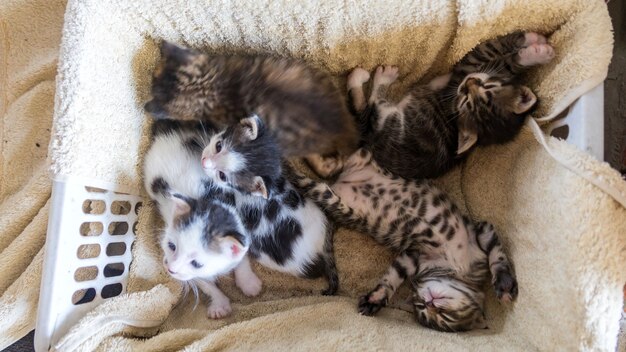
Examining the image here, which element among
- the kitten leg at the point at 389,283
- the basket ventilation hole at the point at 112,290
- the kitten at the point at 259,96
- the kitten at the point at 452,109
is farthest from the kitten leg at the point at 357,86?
Result: the basket ventilation hole at the point at 112,290

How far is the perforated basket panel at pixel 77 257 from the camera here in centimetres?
138

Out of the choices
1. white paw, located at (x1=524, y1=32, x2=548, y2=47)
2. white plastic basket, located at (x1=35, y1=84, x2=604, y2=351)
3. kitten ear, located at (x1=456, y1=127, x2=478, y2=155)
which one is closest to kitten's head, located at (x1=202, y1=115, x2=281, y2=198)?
white plastic basket, located at (x1=35, y1=84, x2=604, y2=351)

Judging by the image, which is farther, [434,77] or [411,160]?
[434,77]

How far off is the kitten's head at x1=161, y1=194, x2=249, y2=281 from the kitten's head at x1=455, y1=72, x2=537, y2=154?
777 mm

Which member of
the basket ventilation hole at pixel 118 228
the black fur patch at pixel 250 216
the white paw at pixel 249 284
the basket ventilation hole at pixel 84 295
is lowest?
the white paw at pixel 249 284

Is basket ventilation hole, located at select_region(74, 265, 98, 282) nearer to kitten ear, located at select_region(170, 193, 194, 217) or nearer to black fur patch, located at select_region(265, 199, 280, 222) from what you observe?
kitten ear, located at select_region(170, 193, 194, 217)

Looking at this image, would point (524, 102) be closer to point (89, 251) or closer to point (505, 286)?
point (505, 286)

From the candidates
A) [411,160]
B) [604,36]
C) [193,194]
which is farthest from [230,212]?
[604,36]

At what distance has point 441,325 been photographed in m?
1.54

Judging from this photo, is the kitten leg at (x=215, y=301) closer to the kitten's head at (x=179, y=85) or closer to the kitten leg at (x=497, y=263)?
the kitten's head at (x=179, y=85)

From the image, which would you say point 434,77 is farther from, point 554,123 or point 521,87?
point 554,123

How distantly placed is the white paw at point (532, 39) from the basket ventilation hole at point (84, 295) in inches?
60.6

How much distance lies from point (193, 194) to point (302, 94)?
1.56ft

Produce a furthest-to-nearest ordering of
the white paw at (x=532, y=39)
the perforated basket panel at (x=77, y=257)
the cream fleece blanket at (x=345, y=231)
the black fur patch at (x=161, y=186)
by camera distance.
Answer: the black fur patch at (x=161, y=186) < the white paw at (x=532, y=39) < the perforated basket panel at (x=77, y=257) < the cream fleece blanket at (x=345, y=231)
